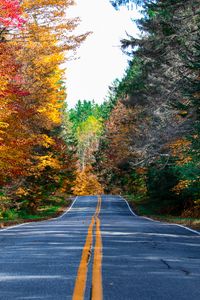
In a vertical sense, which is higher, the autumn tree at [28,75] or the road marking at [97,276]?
the autumn tree at [28,75]

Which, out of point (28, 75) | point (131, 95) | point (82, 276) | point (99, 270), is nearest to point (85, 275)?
point (82, 276)

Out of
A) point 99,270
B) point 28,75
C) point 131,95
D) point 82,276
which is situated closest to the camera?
point 82,276

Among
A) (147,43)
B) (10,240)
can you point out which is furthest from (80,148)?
(10,240)

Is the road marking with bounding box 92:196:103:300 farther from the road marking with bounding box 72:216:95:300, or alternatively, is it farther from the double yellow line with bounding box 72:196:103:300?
the road marking with bounding box 72:216:95:300

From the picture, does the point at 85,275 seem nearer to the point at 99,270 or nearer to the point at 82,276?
the point at 82,276

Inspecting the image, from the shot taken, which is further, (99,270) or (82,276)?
(99,270)

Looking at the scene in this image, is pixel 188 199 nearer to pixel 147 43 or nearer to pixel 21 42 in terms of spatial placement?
pixel 147 43

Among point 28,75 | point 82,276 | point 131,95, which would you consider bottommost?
point 82,276

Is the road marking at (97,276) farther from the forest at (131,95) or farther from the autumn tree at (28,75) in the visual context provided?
the autumn tree at (28,75)

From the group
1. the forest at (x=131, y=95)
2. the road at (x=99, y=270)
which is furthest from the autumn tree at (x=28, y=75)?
the road at (x=99, y=270)

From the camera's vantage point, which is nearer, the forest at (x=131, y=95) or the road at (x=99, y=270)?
the road at (x=99, y=270)

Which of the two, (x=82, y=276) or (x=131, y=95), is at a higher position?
(x=131, y=95)

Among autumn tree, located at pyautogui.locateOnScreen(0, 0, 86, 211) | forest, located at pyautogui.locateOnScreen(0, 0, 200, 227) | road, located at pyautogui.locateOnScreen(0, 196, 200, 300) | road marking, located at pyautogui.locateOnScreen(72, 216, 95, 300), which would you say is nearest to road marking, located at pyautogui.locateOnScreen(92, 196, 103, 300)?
road, located at pyautogui.locateOnScreen(0, 196, 200, 300)

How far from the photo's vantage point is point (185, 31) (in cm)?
2248
